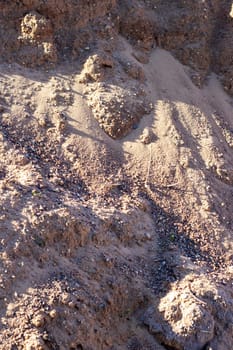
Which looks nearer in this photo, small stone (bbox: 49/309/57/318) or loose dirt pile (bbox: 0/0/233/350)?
small stone (bbox: 49/309/57/318)

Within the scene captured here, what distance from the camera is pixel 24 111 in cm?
977

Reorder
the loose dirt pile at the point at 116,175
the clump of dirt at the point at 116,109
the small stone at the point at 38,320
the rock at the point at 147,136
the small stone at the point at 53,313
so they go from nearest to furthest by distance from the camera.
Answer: the small stone at the point at 38,320 → the small stone at the point at 53,313 → the loose dirt pile at the point at 116,175 → the clump of dirt at the point at 116,109 → the rock at the point at 147,136

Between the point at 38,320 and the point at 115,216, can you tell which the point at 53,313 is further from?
the point at 115,216

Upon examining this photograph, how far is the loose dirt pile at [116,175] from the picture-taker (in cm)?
747

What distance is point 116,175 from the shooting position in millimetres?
9734

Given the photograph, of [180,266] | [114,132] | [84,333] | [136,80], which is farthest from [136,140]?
[84,333]

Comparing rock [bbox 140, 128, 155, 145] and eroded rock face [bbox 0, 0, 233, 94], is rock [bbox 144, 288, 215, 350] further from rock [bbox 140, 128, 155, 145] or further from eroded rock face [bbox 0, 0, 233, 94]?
eroded rock face [bbox 0, 0, 233, 94]

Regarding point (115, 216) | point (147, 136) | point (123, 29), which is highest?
point (123, 29)

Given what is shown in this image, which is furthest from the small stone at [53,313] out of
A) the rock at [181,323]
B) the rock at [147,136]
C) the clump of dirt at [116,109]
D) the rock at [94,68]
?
the rock at [94,68]

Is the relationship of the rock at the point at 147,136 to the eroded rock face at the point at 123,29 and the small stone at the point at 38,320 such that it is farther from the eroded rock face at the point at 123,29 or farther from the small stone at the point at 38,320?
the small stone at the point at 38,320

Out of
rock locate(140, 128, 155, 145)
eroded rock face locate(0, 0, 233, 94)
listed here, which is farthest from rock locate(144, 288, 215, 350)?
eroded rock face locate(0, 0, 233, 94)

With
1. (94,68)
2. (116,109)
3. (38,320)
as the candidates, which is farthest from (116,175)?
(38,320)

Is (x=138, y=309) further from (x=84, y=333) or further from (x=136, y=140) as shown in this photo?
(x=136, y=140)

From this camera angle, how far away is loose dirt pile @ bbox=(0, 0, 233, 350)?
747 cm
